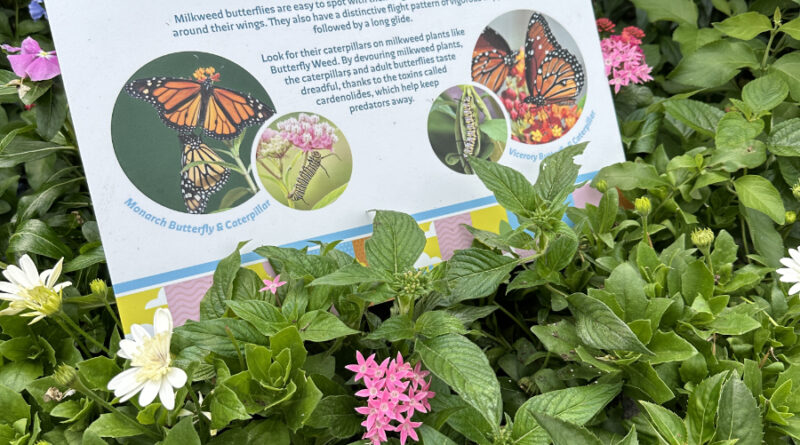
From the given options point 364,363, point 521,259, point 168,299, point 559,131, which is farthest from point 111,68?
point 559,131

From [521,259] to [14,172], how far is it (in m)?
1.07

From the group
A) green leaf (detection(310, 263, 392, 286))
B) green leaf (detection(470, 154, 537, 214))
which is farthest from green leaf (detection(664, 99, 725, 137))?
green leaf (detection(310, 263, 392, 286))

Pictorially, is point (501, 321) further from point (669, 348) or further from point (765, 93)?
point (765, 93)

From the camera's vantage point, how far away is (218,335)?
34.0 inches

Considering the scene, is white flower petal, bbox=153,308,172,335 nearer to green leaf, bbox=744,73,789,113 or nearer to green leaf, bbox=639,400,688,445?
green leaf, bbox=639,400,688,445

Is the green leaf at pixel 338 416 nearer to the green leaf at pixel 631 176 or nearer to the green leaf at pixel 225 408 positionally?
the green leaf at pixel 225 408

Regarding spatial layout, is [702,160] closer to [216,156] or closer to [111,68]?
[216,156]

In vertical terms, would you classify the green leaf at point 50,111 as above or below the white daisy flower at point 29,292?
above

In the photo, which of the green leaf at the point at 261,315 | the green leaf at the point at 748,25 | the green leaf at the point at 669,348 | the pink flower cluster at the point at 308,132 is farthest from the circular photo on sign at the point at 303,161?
the green leaf at the point at 748,25

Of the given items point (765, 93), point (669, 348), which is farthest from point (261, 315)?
point (765, 93)

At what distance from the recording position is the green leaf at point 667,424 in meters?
0.83

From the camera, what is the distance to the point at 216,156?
3.38 ft

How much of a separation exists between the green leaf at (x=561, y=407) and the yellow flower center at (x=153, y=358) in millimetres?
486

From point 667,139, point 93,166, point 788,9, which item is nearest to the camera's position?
point 93,166
